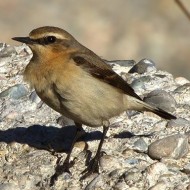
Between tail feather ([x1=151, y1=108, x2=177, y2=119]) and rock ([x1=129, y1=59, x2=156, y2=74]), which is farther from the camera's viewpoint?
rock ([x1=129, y1=59, x2=156, y2=74])

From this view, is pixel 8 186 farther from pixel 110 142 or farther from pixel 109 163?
pixel 110 142

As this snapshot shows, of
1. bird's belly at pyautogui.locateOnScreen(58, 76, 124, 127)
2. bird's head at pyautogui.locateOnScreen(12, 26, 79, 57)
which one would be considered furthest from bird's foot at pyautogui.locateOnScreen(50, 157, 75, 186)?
bird's head at pyautogui.locateOnScreen(12, 26, 79, 57)

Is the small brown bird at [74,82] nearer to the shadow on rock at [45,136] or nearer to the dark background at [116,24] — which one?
the shadow on rock at [45,136]

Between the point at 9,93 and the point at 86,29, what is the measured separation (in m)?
9.31

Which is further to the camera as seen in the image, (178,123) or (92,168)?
(178,123)

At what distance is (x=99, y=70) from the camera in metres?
10.5

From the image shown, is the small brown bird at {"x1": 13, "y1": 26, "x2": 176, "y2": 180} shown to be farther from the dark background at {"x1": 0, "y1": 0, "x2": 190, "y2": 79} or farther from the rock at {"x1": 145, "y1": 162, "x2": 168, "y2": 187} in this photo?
the dark background at {"x1": 0, "y1": 0, "x2": 190, "y2": 79}

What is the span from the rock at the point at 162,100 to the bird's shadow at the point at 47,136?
71 cm

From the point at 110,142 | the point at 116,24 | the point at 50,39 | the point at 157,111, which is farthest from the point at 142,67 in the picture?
the point at 116,24

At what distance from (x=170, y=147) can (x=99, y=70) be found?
109 cm

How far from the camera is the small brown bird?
1008 centimetres

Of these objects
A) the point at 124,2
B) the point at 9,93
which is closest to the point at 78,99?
the point at 9,93

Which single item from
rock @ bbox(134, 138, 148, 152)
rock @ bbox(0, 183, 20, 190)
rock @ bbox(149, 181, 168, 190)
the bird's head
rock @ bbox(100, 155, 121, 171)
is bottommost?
rock @ bbox(0, 183, 20, 190)

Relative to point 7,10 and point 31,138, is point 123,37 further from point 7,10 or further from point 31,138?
point 31,138
